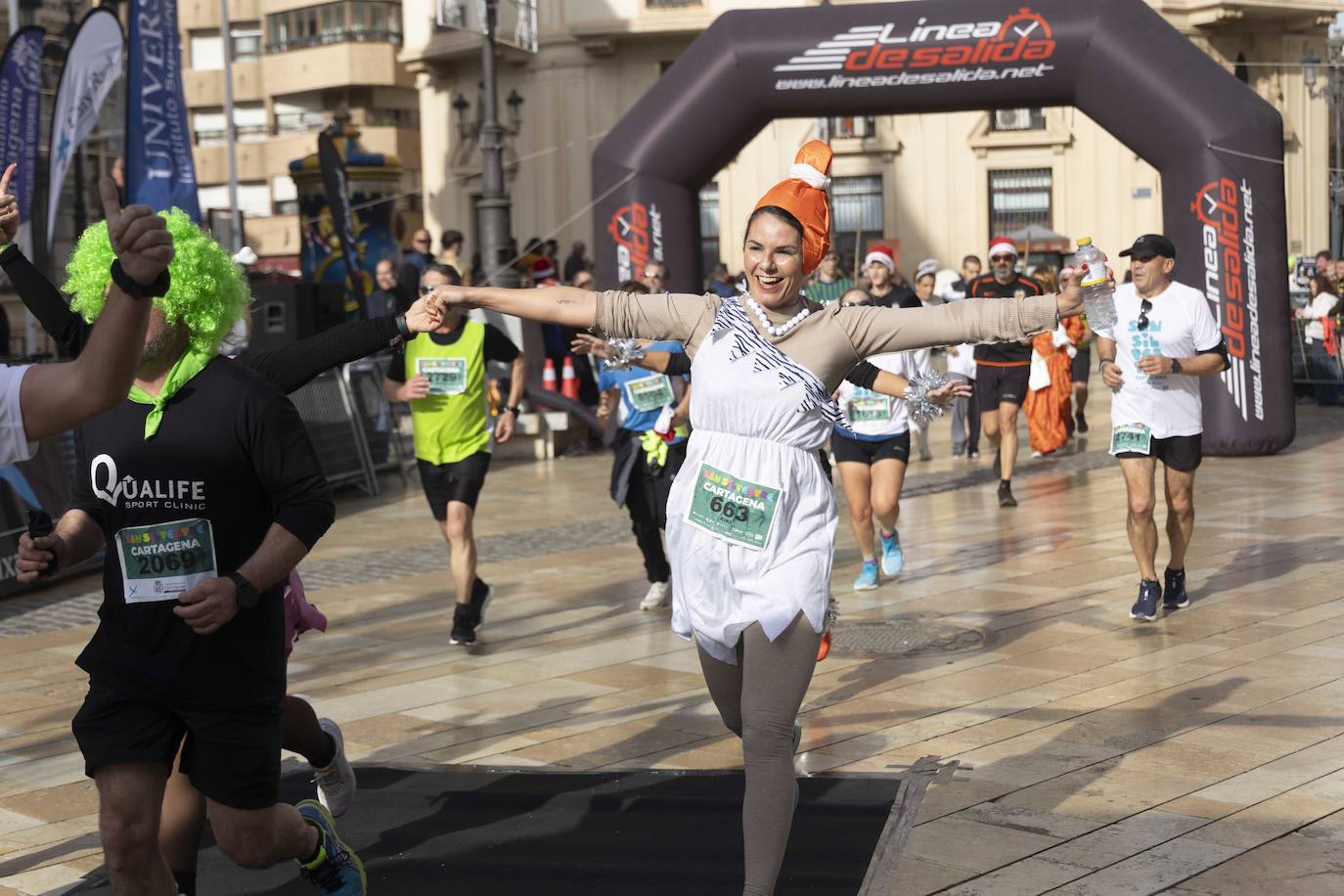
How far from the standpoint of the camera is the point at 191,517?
3.63 m

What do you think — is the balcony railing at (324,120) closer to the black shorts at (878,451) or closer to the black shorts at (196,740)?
the black shorts at (878,451)

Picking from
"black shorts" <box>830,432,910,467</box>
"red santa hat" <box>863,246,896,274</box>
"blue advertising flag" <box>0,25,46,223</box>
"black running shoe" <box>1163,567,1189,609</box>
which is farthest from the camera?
"blue advertising flag" <box>0,25,46,223</box>

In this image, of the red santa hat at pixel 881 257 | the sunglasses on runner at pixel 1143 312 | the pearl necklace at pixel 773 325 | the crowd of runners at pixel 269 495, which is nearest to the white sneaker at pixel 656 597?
the sunglasses on runner at pixel 1143 312

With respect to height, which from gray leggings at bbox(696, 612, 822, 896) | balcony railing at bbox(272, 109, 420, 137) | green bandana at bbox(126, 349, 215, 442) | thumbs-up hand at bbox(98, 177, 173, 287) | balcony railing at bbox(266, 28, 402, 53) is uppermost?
balcony railing at bbox(266, 28, 402, 53)

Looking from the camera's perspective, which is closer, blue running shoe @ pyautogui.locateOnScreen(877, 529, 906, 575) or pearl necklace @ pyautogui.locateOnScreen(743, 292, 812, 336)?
pearl necklace @ pyautogui.locateOnScreen(743, 292, 812, 336)

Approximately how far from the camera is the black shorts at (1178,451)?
8.04 meters

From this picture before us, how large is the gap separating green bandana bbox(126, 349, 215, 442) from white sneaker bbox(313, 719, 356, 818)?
4.70 ft

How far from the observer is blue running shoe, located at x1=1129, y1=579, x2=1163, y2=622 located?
802 cm

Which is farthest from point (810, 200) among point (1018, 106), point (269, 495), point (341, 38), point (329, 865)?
point (341, 38)

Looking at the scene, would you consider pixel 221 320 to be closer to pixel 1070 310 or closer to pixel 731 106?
pixel 1070 310

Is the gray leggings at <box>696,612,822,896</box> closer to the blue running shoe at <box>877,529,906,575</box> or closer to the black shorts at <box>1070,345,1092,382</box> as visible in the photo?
the blue running shoe at <box>877,529,906,575</box>

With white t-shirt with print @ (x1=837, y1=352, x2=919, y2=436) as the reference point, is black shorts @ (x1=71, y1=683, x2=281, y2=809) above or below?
below

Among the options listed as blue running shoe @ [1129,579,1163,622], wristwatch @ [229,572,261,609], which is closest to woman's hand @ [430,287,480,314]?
wristwatch @ [229,572,261,609]

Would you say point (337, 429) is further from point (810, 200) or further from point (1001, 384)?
point (810, 200)
